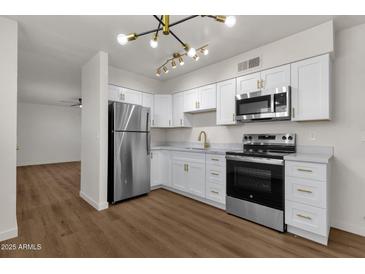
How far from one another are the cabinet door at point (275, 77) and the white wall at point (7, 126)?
3287mm

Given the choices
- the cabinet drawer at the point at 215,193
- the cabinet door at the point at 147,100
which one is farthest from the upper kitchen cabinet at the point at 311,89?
the cabinet door at the point at 147,100

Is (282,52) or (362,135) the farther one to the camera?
(282,52)

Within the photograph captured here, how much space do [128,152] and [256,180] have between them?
2208 mm

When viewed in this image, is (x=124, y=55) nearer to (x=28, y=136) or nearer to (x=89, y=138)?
(x=89, y=138)

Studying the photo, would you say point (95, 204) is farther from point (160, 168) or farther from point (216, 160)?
point (216, 160)

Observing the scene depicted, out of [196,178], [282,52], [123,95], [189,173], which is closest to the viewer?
[282,52]

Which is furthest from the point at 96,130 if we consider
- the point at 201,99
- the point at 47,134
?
the point at 47,134

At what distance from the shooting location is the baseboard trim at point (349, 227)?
2.15 metres

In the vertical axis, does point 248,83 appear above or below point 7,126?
above

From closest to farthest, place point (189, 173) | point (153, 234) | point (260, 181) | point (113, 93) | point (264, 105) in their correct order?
point (153, 234)
point (260, 181)
point (264, 105)
point (189, 173)
point (113, 93)

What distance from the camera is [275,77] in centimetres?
258

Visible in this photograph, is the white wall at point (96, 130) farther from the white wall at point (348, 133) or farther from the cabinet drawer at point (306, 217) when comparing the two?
the white wall at point (348, 133)

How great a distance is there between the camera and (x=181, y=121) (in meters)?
4.03

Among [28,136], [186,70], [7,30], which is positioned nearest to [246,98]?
[186,70]
